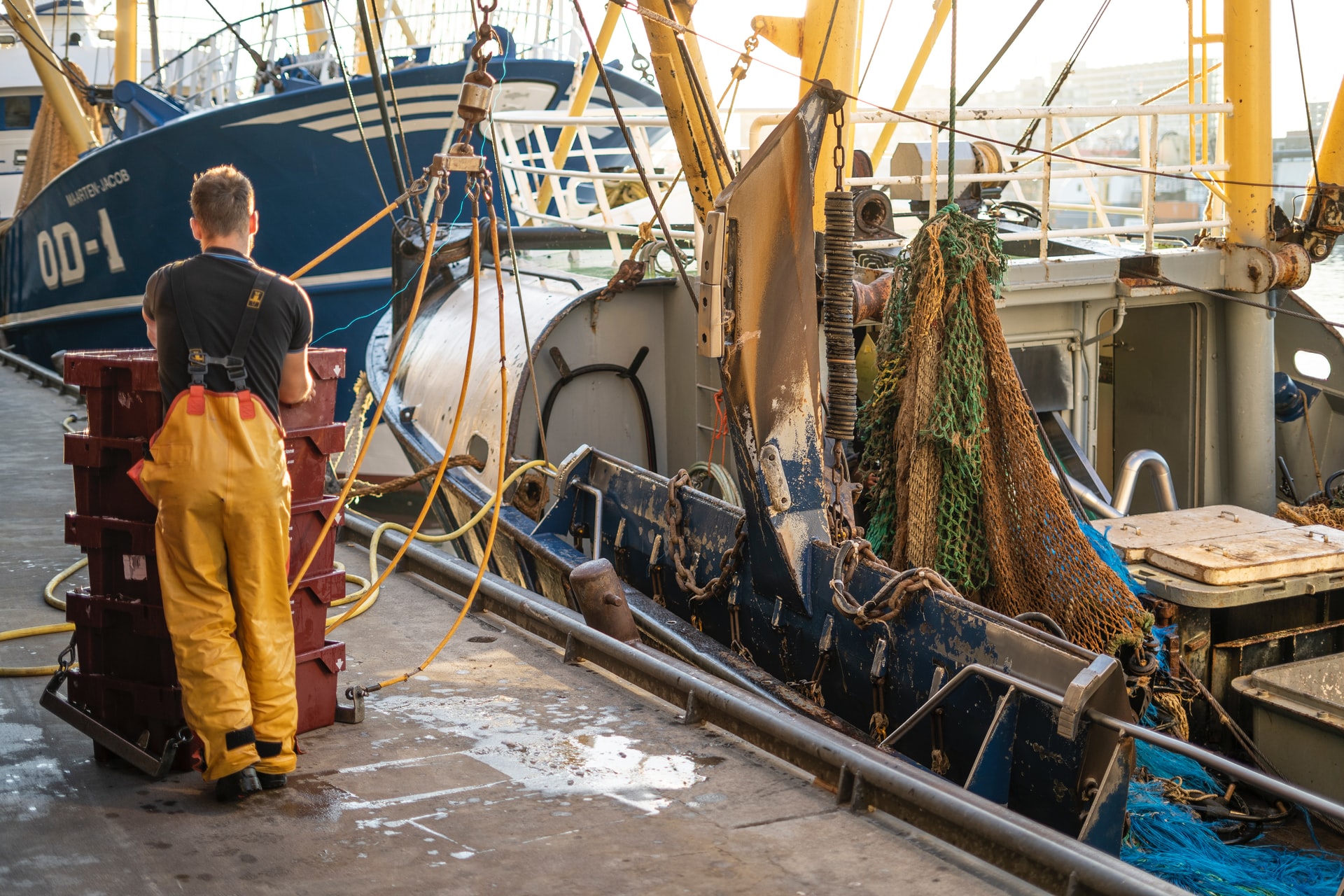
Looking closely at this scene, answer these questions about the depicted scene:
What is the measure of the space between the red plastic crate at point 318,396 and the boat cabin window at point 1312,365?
7108mm

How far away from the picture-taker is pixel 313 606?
4039 millimetres

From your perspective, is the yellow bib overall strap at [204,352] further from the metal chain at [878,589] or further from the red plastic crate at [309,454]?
the metal chain at [878,589]

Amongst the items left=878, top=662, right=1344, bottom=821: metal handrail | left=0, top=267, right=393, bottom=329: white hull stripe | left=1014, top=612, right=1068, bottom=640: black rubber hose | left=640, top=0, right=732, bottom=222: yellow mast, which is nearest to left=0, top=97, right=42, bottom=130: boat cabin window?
left=0, top=267, right=393, bottom=329: white hull stripe

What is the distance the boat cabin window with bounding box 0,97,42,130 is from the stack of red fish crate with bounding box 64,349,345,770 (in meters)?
25.0

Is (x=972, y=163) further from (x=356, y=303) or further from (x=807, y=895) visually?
(x=356, y=303)

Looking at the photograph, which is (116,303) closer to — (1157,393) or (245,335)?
(1157,393)

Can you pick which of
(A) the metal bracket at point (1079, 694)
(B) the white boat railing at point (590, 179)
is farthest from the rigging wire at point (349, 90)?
(A) the metal bracket at point (1079, 694)

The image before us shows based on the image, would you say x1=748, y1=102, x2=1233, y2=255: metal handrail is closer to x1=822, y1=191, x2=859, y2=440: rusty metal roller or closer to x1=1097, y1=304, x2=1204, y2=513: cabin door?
x1=1097, y1=304, x2=1204, y2=513: cabin door

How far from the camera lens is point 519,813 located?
3525mm

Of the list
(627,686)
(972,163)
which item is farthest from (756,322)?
(972,163)

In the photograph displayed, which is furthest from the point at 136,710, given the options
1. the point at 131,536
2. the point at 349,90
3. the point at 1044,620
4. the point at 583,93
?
the point at 583,93

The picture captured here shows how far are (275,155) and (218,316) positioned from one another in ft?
40.2

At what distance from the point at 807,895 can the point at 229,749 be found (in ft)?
5.24

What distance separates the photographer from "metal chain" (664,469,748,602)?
18.2ft
